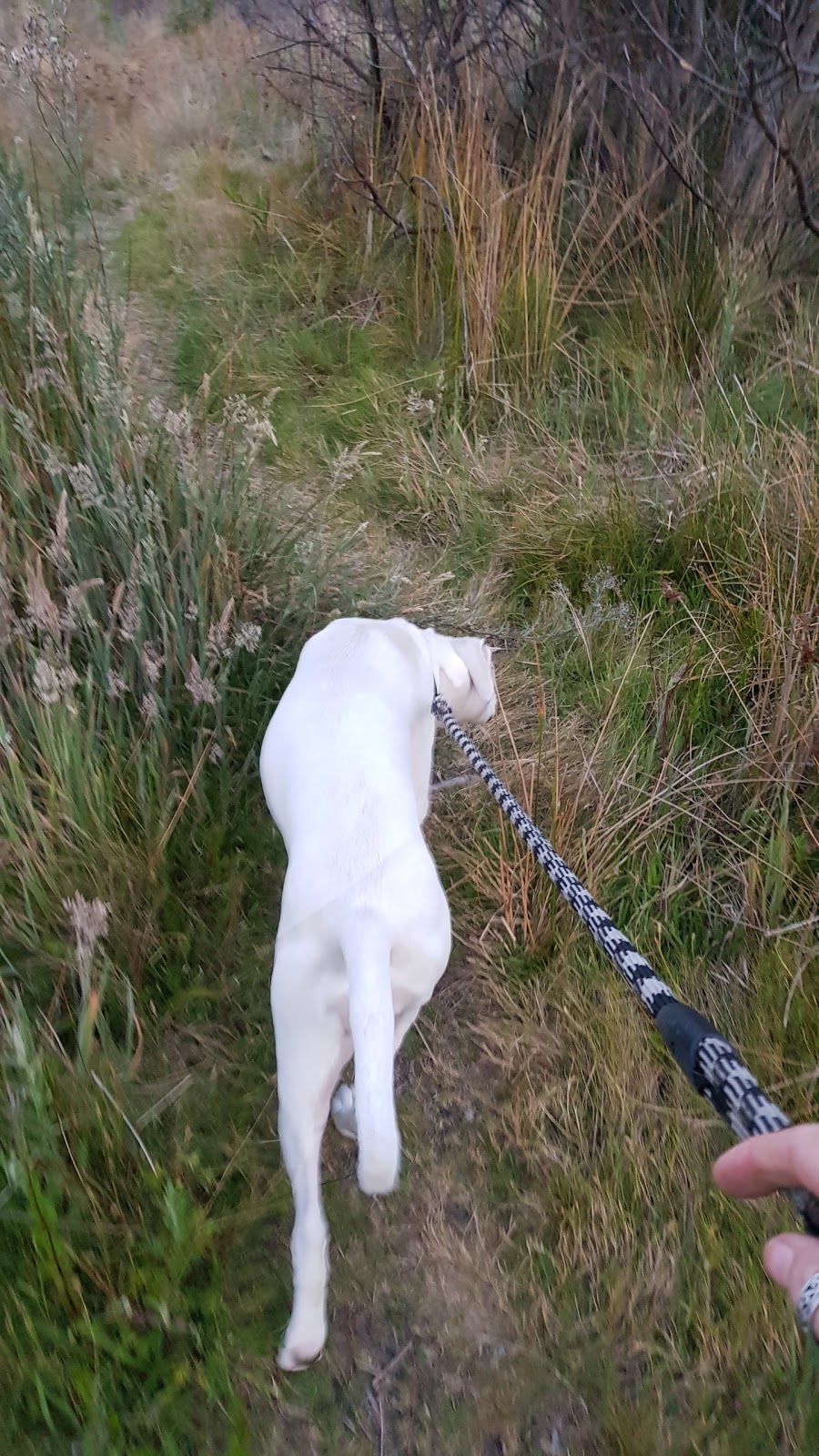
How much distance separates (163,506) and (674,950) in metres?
1.49

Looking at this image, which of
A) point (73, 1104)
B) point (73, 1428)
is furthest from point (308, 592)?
point (73, 1428)

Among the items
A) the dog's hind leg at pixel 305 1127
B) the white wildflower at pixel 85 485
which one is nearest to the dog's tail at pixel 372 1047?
the dog's hind leg at pixel 305 1127

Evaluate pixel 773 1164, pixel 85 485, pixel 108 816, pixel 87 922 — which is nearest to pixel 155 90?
pixel 85 485

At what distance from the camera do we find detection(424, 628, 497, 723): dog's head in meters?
1.73

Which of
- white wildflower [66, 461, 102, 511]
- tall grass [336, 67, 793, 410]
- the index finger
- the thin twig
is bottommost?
the thin twig

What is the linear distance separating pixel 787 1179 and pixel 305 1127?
25.9 inches

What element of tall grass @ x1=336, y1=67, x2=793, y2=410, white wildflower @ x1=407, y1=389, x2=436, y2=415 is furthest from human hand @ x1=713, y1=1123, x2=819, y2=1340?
tall grass @ x1=336, y1=67, x2=793, y2=410

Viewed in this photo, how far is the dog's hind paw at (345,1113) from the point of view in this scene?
57.6 inches

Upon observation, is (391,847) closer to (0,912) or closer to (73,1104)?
(73,1104)

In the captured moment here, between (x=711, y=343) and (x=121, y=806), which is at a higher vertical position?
(x=711, y=343)

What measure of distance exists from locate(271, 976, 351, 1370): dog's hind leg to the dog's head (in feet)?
2.63

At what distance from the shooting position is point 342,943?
1.07 m

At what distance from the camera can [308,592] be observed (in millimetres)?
2184

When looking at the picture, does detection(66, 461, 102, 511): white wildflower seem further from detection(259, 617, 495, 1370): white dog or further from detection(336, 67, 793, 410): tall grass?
detection(336, 67, 793, 410): tall grass
